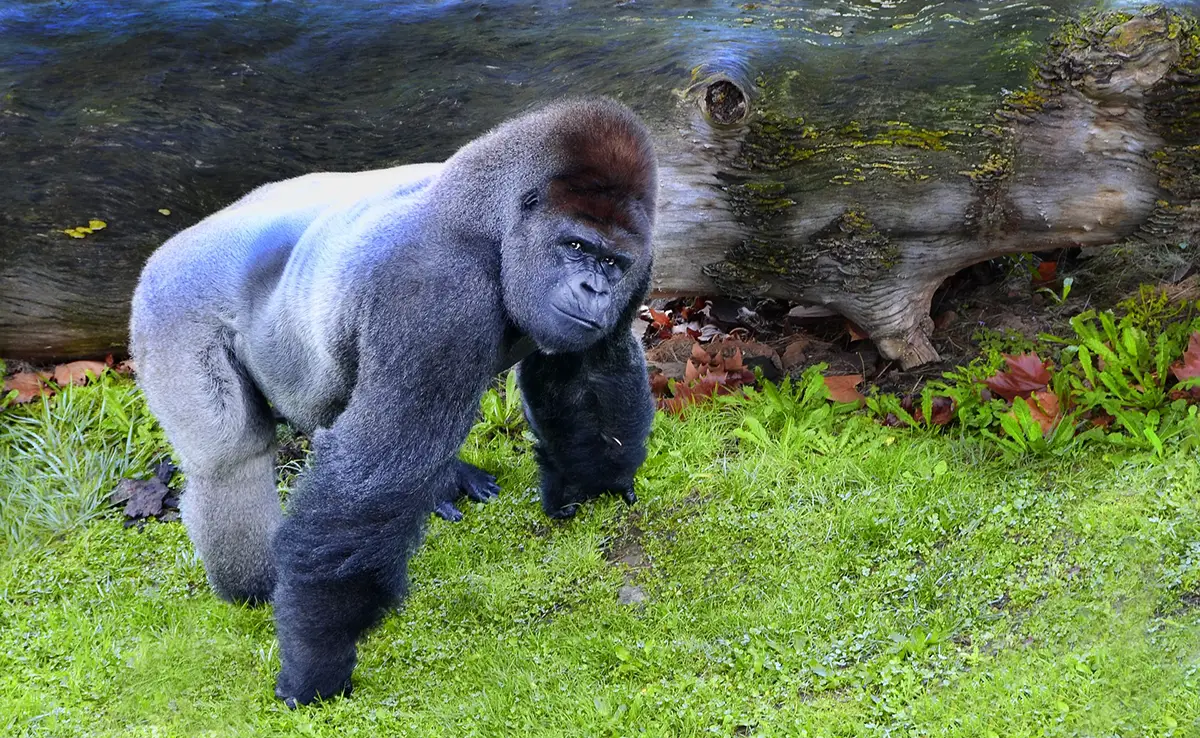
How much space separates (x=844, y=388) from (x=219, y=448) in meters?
2.68

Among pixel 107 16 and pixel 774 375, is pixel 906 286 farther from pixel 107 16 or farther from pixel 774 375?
pixel 107 16

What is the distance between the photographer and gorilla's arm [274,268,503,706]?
301 centimetres

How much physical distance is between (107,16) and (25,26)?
392mm

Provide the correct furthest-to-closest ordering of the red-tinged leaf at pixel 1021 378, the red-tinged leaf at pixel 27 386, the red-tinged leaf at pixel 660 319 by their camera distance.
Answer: the red-tinged leaf at pixel 660 319 < the red-tinged leaf at pixel 27 386 < the red-tinged leaf at pixel 1021 378

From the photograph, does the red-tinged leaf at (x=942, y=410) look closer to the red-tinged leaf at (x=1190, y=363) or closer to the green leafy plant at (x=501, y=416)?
the red-tinged leaf at (x=1190, y=363)

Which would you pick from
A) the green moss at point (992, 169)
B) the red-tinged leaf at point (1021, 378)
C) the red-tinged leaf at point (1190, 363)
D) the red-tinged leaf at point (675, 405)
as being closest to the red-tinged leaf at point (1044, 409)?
the red-tinged leaf at point (1021, 378)

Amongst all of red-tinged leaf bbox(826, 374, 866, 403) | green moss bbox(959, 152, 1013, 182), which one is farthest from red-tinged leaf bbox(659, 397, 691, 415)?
green moss bbox(959, 152, 1013, 182)

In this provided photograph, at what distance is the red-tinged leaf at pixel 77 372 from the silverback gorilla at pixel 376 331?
1871mm

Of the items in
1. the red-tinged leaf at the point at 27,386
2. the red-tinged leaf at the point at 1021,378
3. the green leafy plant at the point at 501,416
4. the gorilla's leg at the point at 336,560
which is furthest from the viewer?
the red-tinged leaf at the point at 27,386

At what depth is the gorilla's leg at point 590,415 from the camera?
381 cm

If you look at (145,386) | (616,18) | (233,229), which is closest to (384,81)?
(616,18)

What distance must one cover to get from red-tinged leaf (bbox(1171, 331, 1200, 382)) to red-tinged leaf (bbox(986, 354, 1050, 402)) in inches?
17.9

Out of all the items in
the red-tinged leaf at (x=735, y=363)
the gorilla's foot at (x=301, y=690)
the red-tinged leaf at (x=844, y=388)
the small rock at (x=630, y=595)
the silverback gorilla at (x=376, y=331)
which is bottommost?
the small rock at (x=630, y=595)

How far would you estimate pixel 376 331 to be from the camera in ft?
10.0
